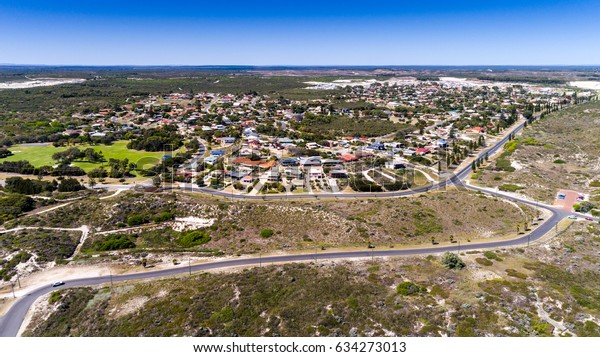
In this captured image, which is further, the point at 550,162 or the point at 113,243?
the point at 550,162

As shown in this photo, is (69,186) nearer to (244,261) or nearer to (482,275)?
(244,261)

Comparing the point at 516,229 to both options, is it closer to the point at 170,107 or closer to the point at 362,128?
the point at 362,128

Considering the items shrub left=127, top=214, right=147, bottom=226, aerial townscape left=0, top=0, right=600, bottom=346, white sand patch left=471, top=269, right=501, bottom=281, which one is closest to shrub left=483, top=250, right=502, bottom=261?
aerial townscape left=0, top=0, right=600, bottom=346

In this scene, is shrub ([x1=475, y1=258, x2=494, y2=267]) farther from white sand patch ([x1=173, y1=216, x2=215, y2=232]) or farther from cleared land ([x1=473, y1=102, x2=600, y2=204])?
white sand patch ([x1=173, y1=216, x2=215, y2=232])

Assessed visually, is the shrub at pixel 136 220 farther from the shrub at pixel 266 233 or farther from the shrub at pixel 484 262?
the shrub at pixel 484 262

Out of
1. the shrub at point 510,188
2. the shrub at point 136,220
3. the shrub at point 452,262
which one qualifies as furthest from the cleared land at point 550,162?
the shrub at point 136,220

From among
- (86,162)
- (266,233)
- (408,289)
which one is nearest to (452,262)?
(408,289)
